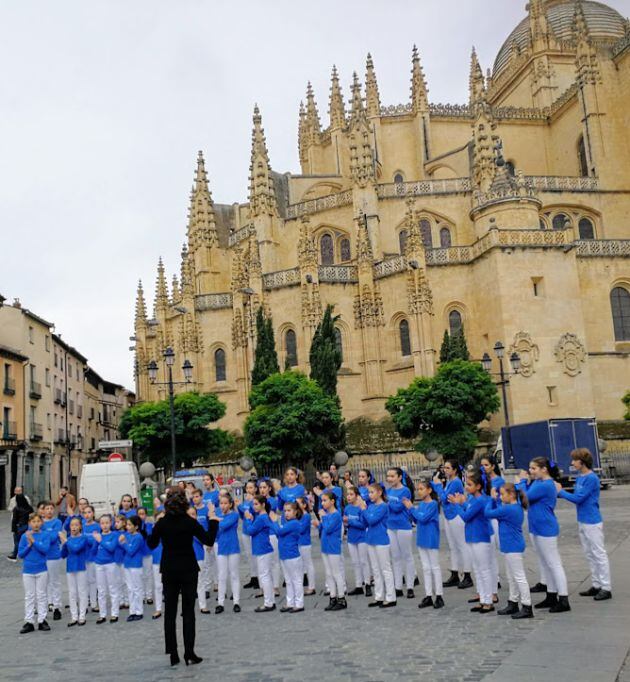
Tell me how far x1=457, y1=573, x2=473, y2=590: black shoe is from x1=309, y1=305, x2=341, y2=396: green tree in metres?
22.3

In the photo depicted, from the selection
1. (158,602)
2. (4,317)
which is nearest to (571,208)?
(4,317)

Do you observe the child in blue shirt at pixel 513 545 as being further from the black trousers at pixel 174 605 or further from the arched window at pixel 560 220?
the arched window at pixel 560 220

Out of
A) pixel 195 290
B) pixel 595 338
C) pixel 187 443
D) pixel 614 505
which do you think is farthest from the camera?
pixel 195 290

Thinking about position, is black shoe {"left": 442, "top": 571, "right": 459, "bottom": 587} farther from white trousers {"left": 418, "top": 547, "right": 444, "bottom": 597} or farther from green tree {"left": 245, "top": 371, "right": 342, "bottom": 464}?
green tree {"left": 245, "top": 371, "right": 342, "bottom": 464}

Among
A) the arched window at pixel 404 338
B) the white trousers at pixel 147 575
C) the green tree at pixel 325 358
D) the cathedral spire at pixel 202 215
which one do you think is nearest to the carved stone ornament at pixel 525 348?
the arched window at pixel 404 338

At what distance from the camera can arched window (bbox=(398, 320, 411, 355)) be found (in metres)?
38.9

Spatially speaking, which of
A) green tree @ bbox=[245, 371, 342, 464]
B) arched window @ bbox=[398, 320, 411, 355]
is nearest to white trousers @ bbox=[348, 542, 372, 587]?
green tree @ bbox=[245, 371, 342, 464]

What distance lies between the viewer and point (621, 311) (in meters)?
37.5

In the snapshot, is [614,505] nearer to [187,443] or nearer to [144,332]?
[187,443]

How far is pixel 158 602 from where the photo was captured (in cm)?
1034

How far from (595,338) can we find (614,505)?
17757 mm

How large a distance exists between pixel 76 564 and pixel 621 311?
32.7 meters

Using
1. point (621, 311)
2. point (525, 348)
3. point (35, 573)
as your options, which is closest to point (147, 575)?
point (35, 573)

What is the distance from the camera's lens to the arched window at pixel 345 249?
44.2m
